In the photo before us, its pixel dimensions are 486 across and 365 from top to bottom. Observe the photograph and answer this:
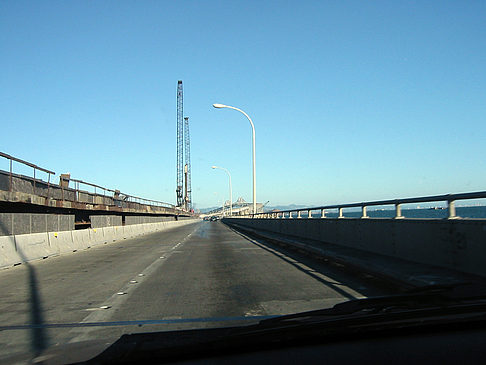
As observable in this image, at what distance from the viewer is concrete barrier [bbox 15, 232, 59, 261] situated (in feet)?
47.6

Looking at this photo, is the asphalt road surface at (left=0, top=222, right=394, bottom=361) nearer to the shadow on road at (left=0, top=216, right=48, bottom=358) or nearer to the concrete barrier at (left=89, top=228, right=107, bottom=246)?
the shadow on road at (left=0, top=216, right=48, bottom=358)

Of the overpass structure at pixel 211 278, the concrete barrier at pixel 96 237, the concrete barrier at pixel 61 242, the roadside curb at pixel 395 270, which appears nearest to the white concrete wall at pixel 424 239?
the overpass structure at pixel 211 278

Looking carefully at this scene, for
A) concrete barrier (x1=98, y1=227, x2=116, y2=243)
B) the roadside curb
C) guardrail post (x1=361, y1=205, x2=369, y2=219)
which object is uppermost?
guardrail post (x1=361, y1=205, x2=369, y2=219)

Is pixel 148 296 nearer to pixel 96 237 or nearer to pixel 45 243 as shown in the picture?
pixel 45 243

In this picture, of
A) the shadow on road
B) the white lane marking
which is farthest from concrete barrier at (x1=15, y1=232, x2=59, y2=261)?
the white lane marking

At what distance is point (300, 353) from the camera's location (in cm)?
312

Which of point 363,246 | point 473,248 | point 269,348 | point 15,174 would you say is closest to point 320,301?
point 473,248

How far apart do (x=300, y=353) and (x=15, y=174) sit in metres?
16.7

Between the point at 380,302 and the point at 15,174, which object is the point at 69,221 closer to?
the point at 15,174

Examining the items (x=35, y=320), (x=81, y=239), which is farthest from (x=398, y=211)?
(x=81, y=239)

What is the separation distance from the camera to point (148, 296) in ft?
26.9

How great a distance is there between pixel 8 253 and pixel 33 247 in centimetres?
195

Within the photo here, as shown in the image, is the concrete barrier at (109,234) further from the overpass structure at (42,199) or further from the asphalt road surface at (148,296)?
the asphalt road surface at (148,296)

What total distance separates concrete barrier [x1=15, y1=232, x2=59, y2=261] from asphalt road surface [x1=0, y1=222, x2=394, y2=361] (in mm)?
1374
